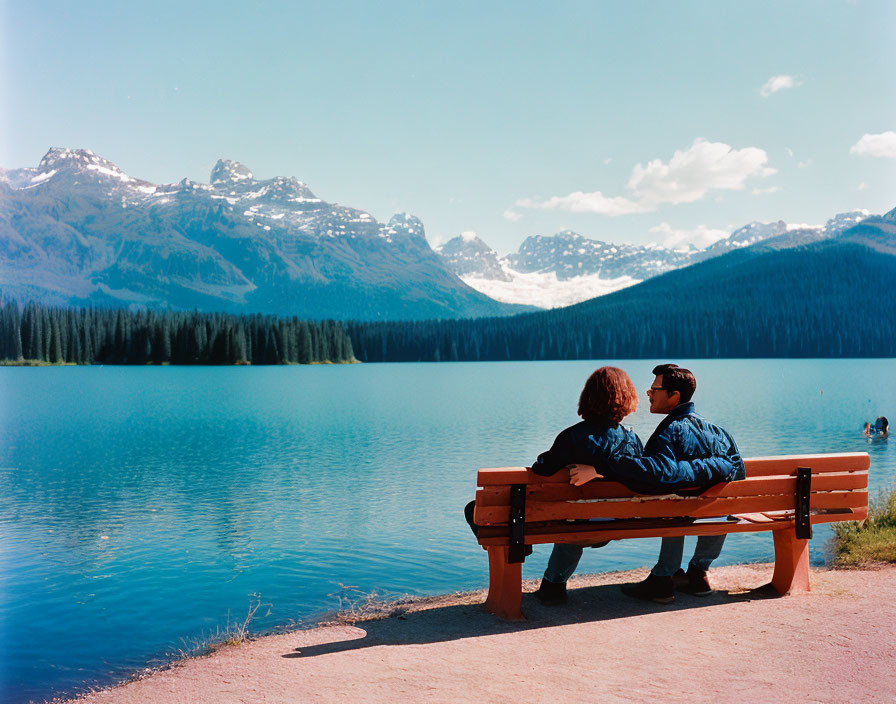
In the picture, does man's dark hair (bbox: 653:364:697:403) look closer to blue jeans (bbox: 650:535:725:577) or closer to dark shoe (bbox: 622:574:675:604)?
blue jeans (bbox: 650:535:725:577)

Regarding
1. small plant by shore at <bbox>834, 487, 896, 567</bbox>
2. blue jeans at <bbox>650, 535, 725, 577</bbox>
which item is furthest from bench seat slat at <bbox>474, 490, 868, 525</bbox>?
small plant by shore at <bbox>834, 487, 896, 567</bbox>

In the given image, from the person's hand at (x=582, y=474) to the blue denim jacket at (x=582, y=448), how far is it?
94 millimetres

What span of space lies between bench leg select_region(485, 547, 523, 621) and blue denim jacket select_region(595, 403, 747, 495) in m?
1.48

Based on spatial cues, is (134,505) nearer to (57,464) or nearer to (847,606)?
(57,464)

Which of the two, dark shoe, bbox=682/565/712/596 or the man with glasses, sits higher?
the man with glasses

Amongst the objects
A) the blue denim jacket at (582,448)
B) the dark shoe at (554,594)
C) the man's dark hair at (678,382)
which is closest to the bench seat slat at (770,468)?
the blue denim jacket at (582,448)

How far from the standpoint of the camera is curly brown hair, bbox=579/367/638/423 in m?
7.99

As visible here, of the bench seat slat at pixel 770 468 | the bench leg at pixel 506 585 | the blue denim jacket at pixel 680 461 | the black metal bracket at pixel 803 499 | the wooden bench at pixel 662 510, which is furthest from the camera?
the black metal bracket at pixel 803 499

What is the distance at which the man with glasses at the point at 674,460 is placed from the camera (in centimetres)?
796

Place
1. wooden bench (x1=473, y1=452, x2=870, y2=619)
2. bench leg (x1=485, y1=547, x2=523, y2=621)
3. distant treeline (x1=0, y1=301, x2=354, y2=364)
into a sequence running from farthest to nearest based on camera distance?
distant treeline (x1=0, y1=301, x2=354, y2=364)
bench leg (x1=485, y1=547, x2=523, y2=621)
wooden bench (x1=473, y1=452, x2=870, y2=619)

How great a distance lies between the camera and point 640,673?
6625 mm

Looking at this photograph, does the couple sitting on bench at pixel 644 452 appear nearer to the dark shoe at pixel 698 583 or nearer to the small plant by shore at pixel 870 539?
the dark shoe at pixel 698 583

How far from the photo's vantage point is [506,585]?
839 cm

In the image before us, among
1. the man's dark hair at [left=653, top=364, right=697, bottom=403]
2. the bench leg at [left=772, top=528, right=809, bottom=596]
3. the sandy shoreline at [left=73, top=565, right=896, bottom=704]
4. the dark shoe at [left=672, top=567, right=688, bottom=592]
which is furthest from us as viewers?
the dark shoe at [left=672, top=567, right=688, bottom=592]
